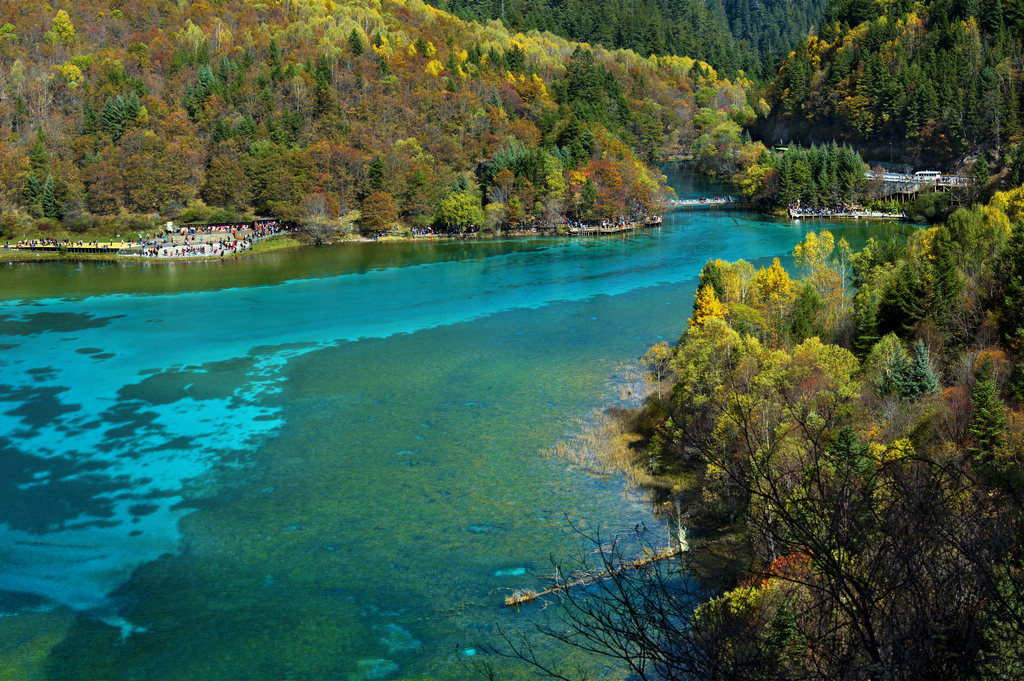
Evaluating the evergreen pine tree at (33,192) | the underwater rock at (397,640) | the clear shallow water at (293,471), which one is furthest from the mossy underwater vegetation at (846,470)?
the evergreen pine tree at (33,192)

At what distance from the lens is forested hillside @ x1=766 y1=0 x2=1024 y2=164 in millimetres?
70375

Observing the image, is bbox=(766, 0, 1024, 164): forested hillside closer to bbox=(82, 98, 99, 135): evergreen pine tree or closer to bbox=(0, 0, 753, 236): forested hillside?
bbox=(0, 0, 753, 236): forested hillside

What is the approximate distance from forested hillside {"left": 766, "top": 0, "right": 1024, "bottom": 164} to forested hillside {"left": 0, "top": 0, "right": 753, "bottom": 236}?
59.6 ft

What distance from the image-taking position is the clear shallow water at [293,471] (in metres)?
15.6

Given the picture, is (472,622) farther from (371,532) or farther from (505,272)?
(505,272)

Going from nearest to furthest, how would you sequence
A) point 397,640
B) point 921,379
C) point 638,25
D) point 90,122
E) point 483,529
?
point 397,640
point 483,529
point 921,379
point 90,122
point 638,25

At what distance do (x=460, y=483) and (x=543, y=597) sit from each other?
5860 millimetres

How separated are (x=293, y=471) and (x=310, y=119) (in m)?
63.2

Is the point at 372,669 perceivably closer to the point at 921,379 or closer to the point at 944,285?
the point at 921,379

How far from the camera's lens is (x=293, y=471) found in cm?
2270

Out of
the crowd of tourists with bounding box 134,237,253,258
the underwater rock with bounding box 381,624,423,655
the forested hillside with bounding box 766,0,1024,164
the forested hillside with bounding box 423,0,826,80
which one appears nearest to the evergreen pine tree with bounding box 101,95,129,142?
the crowd of tourists with bounding box 134,237,253,258

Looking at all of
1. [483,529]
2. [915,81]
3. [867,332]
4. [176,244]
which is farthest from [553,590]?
[915,81]

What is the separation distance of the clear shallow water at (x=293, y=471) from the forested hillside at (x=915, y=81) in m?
40.5

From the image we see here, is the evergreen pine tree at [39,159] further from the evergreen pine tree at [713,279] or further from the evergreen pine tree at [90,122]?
the evergreen pine tree at [713,279]
